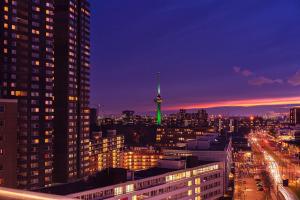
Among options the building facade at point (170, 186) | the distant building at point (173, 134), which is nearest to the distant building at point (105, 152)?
the building facade at point (170, 186)

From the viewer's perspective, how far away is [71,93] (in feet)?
205

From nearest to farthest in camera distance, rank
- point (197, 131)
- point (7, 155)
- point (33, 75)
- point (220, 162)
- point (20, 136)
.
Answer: point (7, 155), point (220, 162), point (20, 136), point (33, 75), point (197, 131)

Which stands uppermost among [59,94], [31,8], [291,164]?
[31,8]

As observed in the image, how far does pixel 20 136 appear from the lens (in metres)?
50.4

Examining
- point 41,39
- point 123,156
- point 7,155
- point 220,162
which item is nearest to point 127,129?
point 123,156

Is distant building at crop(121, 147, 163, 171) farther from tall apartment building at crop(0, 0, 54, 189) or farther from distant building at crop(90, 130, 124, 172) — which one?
tall apartment building at crop(0, 0, 54, 189)

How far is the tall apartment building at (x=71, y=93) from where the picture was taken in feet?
196

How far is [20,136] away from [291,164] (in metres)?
54.0

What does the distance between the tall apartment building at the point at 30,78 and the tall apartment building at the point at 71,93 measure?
4911mm

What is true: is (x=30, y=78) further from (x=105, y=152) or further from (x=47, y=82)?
(x=105, y=152)

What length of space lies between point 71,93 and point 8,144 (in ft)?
102

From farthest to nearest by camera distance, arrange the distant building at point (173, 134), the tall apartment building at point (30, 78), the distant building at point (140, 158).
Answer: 1. the distant building at point (173, 134)
2. the distant building at point (140, 158)
3. the tall apartment building at point (30, 78)

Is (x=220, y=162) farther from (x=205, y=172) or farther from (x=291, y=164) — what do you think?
(x=291, y=164)

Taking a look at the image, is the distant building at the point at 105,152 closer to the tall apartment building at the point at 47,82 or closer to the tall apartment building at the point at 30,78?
the tall apartment building at the point at 47,82
